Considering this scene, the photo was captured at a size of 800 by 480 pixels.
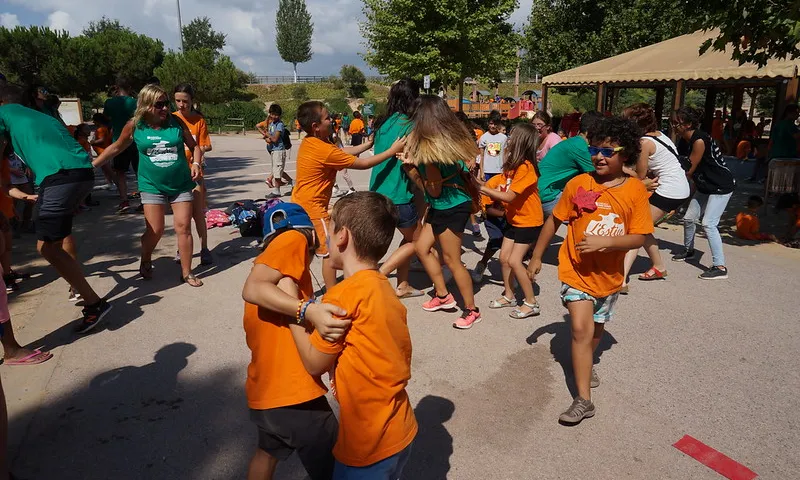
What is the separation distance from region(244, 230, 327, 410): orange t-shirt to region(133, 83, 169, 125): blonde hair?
11.5 ft

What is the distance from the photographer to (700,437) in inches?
117

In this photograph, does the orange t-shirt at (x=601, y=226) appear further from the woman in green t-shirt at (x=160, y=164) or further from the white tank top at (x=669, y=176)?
the woman in green t-shirt at (x=160, y=164)

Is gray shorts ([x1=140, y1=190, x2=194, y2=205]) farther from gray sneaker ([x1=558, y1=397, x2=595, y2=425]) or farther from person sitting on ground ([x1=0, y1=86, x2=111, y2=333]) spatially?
gray sneaker ([x1=558, y1=397, x2=595, y2=425])

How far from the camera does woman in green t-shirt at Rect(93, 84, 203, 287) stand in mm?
4715

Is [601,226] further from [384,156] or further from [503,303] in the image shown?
[503,303]

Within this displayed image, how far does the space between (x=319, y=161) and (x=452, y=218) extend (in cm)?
115

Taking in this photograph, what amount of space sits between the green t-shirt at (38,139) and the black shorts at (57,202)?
0.20ft

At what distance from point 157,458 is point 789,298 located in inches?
223

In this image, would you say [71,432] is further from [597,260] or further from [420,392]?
[597,260]

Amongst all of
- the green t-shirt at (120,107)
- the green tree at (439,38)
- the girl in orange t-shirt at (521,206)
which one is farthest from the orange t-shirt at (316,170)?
the green tree at (439,38)

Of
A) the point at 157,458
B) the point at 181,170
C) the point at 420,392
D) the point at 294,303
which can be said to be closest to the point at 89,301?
the point at 181,170

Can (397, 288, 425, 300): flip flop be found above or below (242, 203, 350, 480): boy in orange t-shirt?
below

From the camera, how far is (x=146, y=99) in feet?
15.3

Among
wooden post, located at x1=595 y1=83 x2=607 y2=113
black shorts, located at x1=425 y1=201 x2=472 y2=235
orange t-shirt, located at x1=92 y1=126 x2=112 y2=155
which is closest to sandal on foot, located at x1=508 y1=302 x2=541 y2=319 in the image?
black shorts, located at x1=425 y1=201 x2=472 y2=235
